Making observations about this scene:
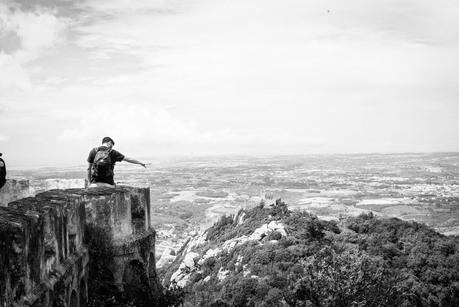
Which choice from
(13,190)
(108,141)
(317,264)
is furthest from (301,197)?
(13,190)

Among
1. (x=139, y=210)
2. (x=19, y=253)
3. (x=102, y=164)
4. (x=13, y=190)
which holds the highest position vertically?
(x=102, y=164)

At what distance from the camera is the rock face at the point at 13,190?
1009cm

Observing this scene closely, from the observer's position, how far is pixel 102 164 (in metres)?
11.9

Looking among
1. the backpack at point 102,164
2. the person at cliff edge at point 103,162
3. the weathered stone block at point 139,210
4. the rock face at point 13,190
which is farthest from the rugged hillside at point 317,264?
the rock face at point 13,190

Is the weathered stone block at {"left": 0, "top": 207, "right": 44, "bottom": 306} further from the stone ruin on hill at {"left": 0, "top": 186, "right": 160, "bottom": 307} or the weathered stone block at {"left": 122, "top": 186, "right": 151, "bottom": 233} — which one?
the weathered stone block at {"left": 122, "top": 186, "right": 151, "bottom": 233}

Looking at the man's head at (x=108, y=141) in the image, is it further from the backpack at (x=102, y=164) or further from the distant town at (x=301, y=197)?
the distant town at (x=301, y=197)

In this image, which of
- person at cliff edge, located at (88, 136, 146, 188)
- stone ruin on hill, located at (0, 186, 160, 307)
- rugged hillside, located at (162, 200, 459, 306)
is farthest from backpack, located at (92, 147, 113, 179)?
rugged hillside, located at (162, 200, 459, 306)

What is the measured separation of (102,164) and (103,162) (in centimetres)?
6

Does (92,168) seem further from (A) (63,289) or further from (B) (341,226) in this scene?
(B) (341,226)

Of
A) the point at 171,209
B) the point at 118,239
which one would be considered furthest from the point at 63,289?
the point at 171,209

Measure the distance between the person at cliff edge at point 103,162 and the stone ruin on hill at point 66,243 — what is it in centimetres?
99

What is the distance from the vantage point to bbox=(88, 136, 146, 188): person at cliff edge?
11914 millimetres

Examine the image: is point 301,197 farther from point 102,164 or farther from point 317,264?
point 102,164

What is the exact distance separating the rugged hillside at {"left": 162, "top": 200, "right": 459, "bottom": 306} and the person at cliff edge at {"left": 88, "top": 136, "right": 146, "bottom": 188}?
5657 mm
